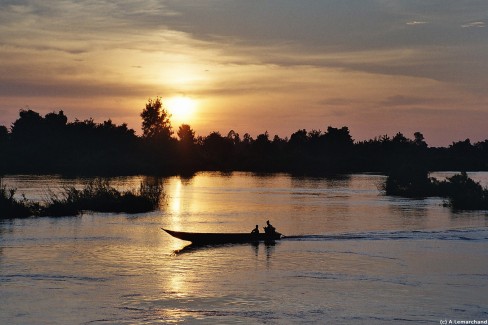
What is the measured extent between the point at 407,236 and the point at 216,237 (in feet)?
53.3

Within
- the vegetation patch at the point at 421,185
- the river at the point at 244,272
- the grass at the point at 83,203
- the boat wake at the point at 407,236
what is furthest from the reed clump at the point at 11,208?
the vegetation patch at the point at 421,185

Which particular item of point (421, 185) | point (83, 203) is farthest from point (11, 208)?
point (421, 185)

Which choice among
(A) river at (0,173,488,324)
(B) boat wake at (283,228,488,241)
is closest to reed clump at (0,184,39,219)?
(A) river at (0,173,488,324)

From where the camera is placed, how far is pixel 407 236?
54.1m

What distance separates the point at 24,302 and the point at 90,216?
34.7m

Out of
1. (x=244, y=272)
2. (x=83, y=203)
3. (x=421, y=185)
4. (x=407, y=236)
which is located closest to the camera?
(x=244, y=272)

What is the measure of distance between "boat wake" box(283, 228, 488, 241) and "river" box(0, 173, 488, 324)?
79mm

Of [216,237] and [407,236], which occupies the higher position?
[216,237]

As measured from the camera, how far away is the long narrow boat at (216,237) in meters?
46.3

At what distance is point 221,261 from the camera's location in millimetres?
41031

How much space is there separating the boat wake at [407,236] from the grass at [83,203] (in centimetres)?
2265

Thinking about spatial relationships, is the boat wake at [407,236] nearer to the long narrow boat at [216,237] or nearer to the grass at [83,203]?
the long narrow boat at [216,237]

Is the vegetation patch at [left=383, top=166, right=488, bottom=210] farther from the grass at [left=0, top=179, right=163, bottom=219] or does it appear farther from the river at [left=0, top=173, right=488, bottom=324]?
the grass at [left=0, top=179, right=163, bottom=219]

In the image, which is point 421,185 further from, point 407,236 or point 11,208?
point 11,208
